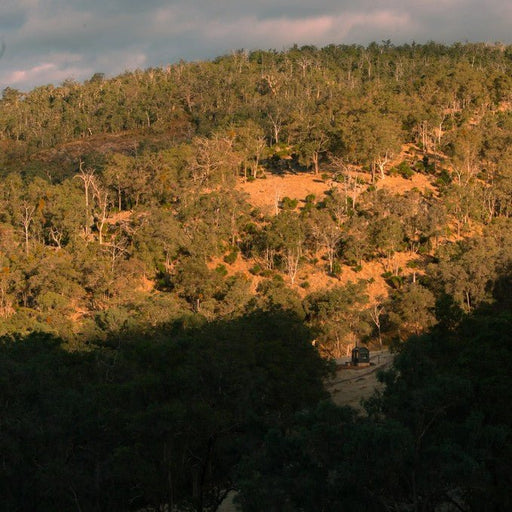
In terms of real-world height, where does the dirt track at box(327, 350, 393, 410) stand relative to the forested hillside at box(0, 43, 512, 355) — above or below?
below

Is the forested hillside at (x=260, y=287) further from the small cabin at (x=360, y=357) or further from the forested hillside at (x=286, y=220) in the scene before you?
the small cabin at (x=360, y=357)

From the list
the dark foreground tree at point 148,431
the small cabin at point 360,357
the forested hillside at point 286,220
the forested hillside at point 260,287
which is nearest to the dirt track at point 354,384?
the small cabin at point 360,357

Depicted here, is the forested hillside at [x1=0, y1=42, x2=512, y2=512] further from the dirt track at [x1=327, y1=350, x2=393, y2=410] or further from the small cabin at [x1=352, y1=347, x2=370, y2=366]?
the small cabin at [x1=352, y1=347, x2=370, y2=366]

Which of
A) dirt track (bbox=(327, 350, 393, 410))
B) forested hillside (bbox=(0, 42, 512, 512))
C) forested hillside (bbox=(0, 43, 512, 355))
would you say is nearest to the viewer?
forested hillside (bbox=(0, 42, 512, 512))

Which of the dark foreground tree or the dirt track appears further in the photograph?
the dirt track

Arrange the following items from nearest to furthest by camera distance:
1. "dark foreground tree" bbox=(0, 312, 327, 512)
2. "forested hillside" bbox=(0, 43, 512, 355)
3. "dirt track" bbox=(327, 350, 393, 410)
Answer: "dark foreground tree" bbox=(0, 312, 327, 512) → "dirt track" bbox=(327, 350, 393, 410) → "forested hillside" bbox=(0, 43, 512, 355)

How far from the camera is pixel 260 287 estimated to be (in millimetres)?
59000

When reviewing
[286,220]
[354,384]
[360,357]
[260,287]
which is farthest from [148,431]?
[286,220]

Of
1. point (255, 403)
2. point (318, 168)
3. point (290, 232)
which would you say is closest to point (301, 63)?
point (318, 168)

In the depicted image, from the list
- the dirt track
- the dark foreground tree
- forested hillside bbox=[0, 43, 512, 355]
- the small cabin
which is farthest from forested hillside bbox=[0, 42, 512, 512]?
the small cabin

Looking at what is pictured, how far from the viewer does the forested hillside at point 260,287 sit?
59.4ft

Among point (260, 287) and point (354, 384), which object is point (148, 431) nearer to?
point (354, 384)

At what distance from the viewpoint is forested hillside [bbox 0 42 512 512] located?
18.1 metres

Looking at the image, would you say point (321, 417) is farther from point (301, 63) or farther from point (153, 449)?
point (301, 63)
